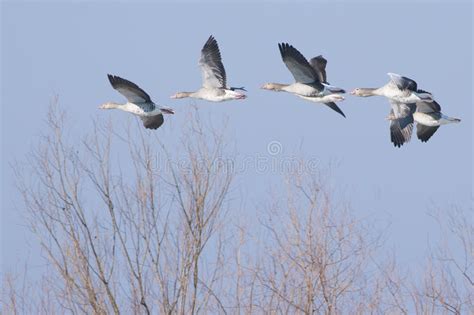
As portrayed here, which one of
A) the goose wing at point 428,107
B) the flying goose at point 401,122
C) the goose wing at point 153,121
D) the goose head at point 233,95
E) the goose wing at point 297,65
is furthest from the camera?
the goose wing at point 428,107

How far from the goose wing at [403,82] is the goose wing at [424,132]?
2867mm

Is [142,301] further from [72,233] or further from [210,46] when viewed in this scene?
[210,46]

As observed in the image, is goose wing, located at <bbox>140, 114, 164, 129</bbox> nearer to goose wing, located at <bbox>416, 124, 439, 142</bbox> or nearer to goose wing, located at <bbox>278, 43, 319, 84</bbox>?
goose wing, located at <bbox>278, 43, 319, 84</bbox>

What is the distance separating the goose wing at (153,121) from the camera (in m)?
24.2

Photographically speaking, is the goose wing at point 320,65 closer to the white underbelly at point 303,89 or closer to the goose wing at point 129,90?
the white underbelly at point 303,89

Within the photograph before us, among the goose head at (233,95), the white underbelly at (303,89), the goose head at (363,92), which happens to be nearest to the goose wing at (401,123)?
the goose head at (363,92)

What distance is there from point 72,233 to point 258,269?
3.91m

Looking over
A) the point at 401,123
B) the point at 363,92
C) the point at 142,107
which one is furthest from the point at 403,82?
the point at 142,107

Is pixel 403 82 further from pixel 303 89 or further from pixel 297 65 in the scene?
pixel 297 65

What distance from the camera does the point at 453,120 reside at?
1016 inches

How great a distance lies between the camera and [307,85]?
23969mm

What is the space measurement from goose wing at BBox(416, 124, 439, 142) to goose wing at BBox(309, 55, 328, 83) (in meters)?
3.00

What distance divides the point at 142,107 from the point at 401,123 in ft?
18.7

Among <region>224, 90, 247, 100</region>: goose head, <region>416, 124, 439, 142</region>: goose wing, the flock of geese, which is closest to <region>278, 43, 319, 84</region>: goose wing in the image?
the flock of geese
